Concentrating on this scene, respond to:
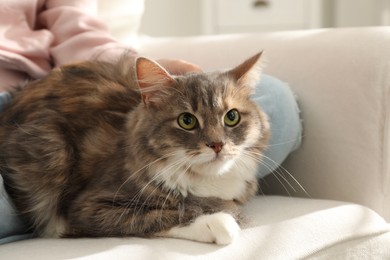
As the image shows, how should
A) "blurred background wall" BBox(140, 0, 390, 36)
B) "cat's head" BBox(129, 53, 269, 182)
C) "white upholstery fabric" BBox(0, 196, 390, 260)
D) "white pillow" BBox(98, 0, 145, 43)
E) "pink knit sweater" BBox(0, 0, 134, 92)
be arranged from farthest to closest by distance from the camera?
"blurred background wall" BBox(140, 0, 390, 36), "white pillow" BBox(98, 0, 145, 43), "pink knit sweater" BBox(0, 0, 134, 92), "cat's head" BBox(129, 53, 269, 182), "white upholstery fabric" BBox(0, 196, 390, 260)

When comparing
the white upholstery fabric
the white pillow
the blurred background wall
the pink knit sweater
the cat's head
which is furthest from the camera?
the blurred background wall

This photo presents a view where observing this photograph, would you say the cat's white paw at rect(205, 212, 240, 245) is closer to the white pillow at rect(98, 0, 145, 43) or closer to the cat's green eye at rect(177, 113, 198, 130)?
the cat's green eye at rect(177, 113, 198, 130)

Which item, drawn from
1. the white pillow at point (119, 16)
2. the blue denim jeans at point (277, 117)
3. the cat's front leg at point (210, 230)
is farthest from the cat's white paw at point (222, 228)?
the white pillow at point (119, 16)

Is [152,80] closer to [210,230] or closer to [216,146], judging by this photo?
[216,146]

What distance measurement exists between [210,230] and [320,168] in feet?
1.59

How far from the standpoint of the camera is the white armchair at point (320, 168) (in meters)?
1.11

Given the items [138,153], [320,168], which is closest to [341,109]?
[320,168]

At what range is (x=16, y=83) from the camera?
1.62 meters

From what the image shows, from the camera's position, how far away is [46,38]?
1.72 m

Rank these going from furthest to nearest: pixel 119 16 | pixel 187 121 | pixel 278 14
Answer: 1. pixel 278 14
2. pixel 119 16
3. pixel 187 121

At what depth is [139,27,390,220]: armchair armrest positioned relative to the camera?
4.63ft

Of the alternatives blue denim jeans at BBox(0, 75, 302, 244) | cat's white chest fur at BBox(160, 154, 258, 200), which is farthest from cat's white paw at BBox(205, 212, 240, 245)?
blue denim jeans at BBox(0, 75, 302, 244)

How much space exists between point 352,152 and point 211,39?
59 cm

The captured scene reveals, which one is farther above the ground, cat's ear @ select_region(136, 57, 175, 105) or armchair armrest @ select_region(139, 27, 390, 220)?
cat's ear @ select_region(136, 57, 175, 105)
